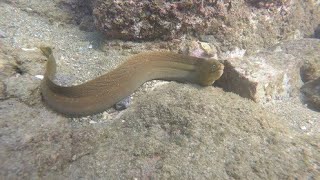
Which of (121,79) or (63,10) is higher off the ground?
(63,10)

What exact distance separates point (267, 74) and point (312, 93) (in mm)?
1399

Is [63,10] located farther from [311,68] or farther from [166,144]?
[311,68]

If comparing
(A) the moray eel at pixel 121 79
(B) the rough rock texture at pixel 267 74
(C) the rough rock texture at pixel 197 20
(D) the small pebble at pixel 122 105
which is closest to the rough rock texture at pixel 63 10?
(C) the rough rock texture at pixel 197 20

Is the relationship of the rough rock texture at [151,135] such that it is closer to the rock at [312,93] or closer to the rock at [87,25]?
the rock at [312,93]

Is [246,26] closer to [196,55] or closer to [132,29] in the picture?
[196,55]

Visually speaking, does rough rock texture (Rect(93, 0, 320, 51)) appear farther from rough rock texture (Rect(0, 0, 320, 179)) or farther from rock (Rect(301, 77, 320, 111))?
rock (Rect(301, 77, 320, 111))

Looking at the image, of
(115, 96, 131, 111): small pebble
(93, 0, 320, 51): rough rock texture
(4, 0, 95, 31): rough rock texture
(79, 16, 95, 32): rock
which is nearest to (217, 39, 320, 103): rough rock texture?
(93, 0, 320, 51): rough rock texture

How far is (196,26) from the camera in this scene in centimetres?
484

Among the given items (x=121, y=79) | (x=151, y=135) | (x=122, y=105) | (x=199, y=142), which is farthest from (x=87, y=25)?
(x=199, y=142)

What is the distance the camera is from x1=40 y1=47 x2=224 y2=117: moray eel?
3.88 metres

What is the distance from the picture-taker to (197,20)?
479cm

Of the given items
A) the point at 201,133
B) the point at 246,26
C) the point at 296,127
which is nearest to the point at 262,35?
the point at 246,26

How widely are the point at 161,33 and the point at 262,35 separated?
101 inches

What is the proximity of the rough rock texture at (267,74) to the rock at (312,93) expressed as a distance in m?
0.15
